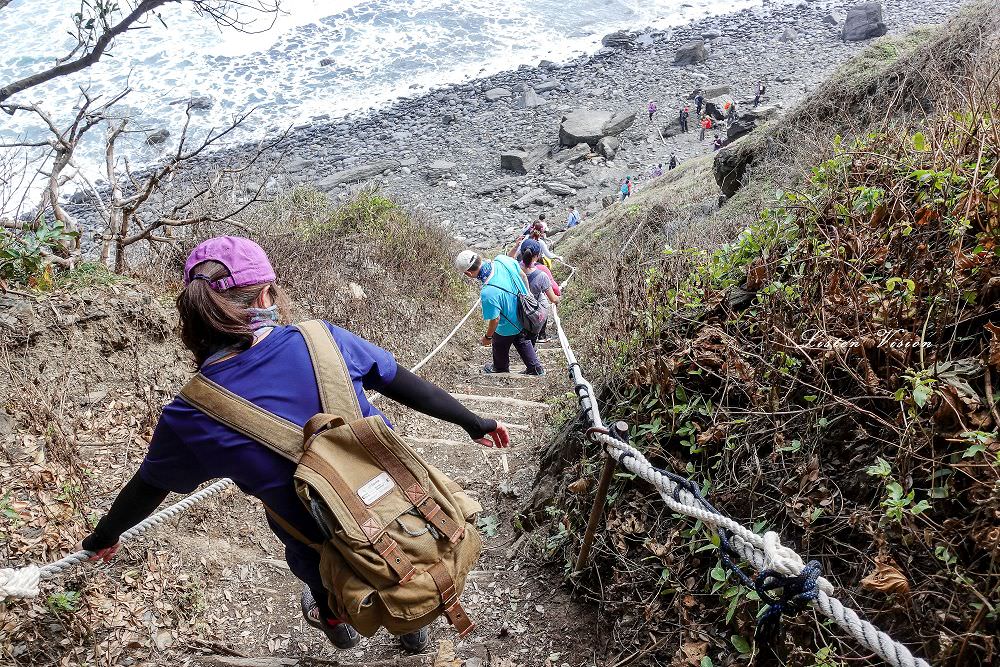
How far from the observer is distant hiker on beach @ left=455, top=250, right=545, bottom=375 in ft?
21.8

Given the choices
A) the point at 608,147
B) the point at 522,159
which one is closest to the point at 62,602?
the point at 522,159

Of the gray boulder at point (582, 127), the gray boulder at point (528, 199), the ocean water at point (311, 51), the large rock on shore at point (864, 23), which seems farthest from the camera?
the large rock on shore at point (864, 23)

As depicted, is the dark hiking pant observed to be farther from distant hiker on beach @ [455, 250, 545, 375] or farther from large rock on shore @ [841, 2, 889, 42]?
large rock on shore @ [841, 2, 889, 42]

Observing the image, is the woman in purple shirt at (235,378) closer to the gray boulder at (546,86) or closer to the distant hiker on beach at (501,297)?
the distant hiker on beach at (501,297)

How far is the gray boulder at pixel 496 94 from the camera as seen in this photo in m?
30.5

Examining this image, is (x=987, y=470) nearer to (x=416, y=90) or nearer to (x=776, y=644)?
(x=776, y=644)

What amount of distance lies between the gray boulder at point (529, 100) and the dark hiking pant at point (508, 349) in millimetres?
24682

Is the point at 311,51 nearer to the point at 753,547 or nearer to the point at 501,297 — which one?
the point at 501,297

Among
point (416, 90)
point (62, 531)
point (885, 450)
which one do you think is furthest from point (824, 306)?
point (416, 90)

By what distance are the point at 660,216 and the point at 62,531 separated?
1080 centimetres

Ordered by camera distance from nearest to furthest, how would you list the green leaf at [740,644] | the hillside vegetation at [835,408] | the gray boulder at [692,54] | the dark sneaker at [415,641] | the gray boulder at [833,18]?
the hillside vegetation at [835,408]
the green leaf at [740,644]
the dark sneaker at [415,641]
the gray boulder at [692,54]
the gray boulder at [833,18]

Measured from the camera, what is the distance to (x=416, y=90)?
32.2 m

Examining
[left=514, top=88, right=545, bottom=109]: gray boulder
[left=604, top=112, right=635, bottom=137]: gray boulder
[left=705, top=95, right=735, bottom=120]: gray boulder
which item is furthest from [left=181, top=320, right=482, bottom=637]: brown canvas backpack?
[left=514, top=88, right=545, bottom=109]: gray boulder

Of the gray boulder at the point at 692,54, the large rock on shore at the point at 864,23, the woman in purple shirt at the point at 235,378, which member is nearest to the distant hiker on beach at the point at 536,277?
the woman in purple shirt at the point at 235,378
